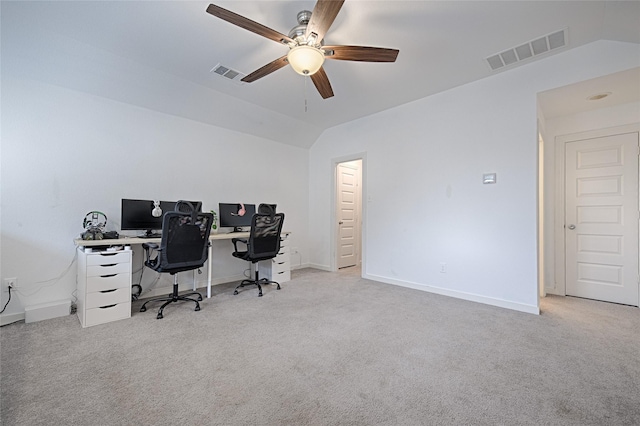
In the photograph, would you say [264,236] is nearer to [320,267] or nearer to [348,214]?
[320,267]

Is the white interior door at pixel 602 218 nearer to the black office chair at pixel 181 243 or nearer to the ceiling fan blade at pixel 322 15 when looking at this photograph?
the ceiling fan blade at pixel 322 15

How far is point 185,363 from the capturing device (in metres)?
1.96

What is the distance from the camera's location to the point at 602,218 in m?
3.50

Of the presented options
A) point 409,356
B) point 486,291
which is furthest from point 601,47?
point 409,356

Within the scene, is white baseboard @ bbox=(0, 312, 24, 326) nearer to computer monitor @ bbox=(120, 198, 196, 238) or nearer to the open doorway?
computer monitor @ bbox=(120, 198, 196, 238)

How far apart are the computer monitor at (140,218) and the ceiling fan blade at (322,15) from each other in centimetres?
281

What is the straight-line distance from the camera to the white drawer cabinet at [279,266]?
423 centimetres

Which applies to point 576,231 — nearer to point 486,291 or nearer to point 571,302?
point 571,302

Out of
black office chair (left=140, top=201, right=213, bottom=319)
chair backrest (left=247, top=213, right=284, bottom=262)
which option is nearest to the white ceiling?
black office chair (left=140, top=201, right=213, bottom=319)

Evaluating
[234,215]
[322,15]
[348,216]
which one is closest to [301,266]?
[348,216]

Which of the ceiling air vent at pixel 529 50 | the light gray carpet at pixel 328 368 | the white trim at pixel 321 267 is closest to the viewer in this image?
the light gray carpet at pixel 328 368

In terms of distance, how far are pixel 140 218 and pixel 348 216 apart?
12.1 feet

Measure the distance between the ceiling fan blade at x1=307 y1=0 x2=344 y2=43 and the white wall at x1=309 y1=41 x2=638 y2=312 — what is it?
7.95ft

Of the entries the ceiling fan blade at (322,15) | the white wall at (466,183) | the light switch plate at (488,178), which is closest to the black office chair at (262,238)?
the white wall at (466,183)
